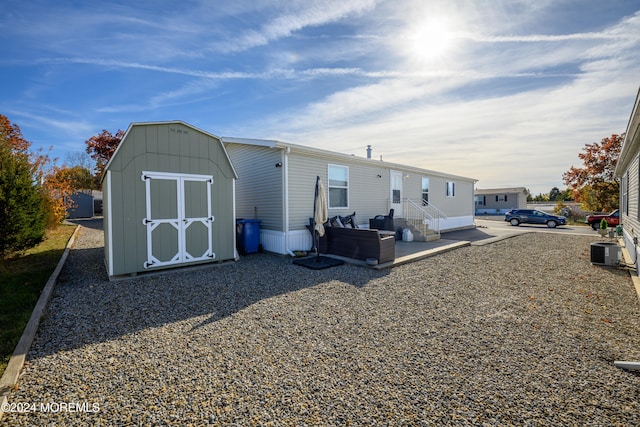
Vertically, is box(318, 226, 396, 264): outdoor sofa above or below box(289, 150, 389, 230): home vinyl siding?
below

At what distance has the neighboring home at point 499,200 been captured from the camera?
115ft

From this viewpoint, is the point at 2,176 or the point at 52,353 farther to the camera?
the point at 2,176

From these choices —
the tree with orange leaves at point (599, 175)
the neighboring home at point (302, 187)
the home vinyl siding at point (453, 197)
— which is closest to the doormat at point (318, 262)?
the neighboring home at point (302, 187)

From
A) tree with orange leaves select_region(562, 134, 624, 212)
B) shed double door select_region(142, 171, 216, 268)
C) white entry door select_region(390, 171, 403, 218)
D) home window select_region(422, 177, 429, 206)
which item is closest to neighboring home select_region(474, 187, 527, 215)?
tree with orange leaves select_region(562, 134, 624, 212)

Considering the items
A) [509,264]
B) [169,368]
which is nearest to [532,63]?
[509,264]

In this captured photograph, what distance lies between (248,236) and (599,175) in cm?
2660

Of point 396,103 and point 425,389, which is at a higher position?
point 396,103

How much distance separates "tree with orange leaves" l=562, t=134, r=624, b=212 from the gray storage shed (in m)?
27.1

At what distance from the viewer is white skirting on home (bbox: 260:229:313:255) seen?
8906 millimetres

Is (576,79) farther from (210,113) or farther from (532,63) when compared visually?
(210,113)

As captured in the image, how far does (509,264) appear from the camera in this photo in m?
7.66

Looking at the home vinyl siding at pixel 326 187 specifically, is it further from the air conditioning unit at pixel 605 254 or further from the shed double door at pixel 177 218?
the air conditioning unit at pixel 605 254

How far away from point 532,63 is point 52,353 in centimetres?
1041

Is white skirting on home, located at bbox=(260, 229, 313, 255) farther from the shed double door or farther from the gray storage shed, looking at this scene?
the shed double door
